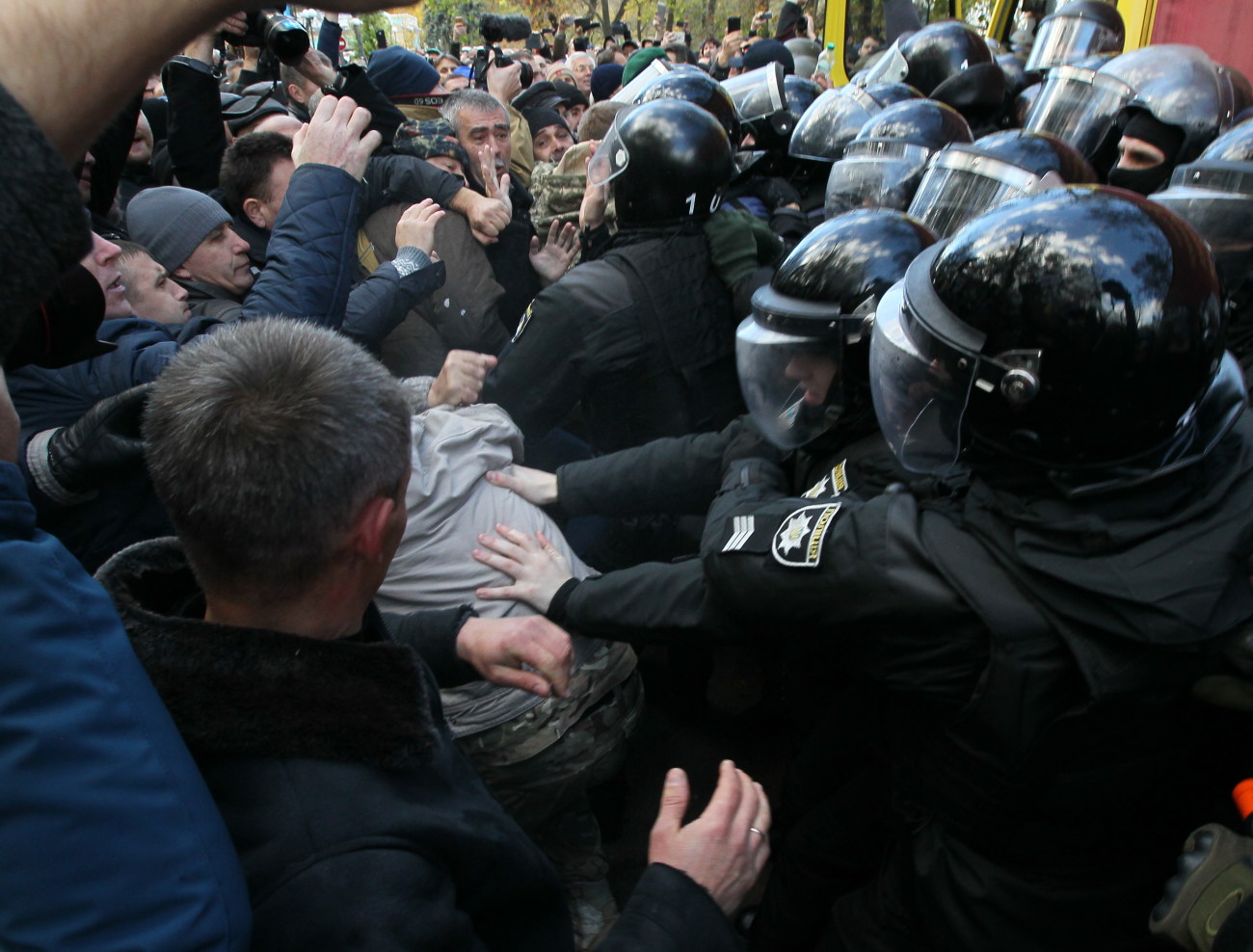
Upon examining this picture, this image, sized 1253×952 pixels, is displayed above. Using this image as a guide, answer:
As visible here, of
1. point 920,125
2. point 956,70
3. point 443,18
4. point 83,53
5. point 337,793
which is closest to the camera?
point 83,53

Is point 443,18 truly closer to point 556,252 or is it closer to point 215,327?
point 556,252

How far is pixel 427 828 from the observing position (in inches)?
39.6

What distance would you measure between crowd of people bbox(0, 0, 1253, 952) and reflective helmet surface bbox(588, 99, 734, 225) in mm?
18

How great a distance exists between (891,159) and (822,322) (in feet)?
6.02

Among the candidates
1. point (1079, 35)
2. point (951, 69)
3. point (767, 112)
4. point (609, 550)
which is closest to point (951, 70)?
point (951, 69)

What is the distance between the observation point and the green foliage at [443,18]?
1961cm

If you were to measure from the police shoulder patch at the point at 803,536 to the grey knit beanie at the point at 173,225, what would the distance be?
2.12 metres

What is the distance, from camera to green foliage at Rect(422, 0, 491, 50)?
1961cm

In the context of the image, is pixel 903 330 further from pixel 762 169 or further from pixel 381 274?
pixel 762 169

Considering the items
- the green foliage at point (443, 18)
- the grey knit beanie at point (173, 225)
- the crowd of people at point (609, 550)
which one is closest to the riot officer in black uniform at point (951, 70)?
the crowd of people at point (609, 550)

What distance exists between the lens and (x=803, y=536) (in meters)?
1.55

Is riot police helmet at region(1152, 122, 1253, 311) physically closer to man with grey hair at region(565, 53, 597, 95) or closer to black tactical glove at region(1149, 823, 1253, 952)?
black tactical glove at region(1149, 823, 1253, 952)

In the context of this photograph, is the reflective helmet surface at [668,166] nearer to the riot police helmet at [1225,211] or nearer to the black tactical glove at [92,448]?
the riot police helmet at [1225,211]

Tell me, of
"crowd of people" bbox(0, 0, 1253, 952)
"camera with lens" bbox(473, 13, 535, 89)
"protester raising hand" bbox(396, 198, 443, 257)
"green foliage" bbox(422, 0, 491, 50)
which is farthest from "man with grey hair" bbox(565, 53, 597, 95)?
"protester raising hand" bbox(396, 198, 443, 257)
